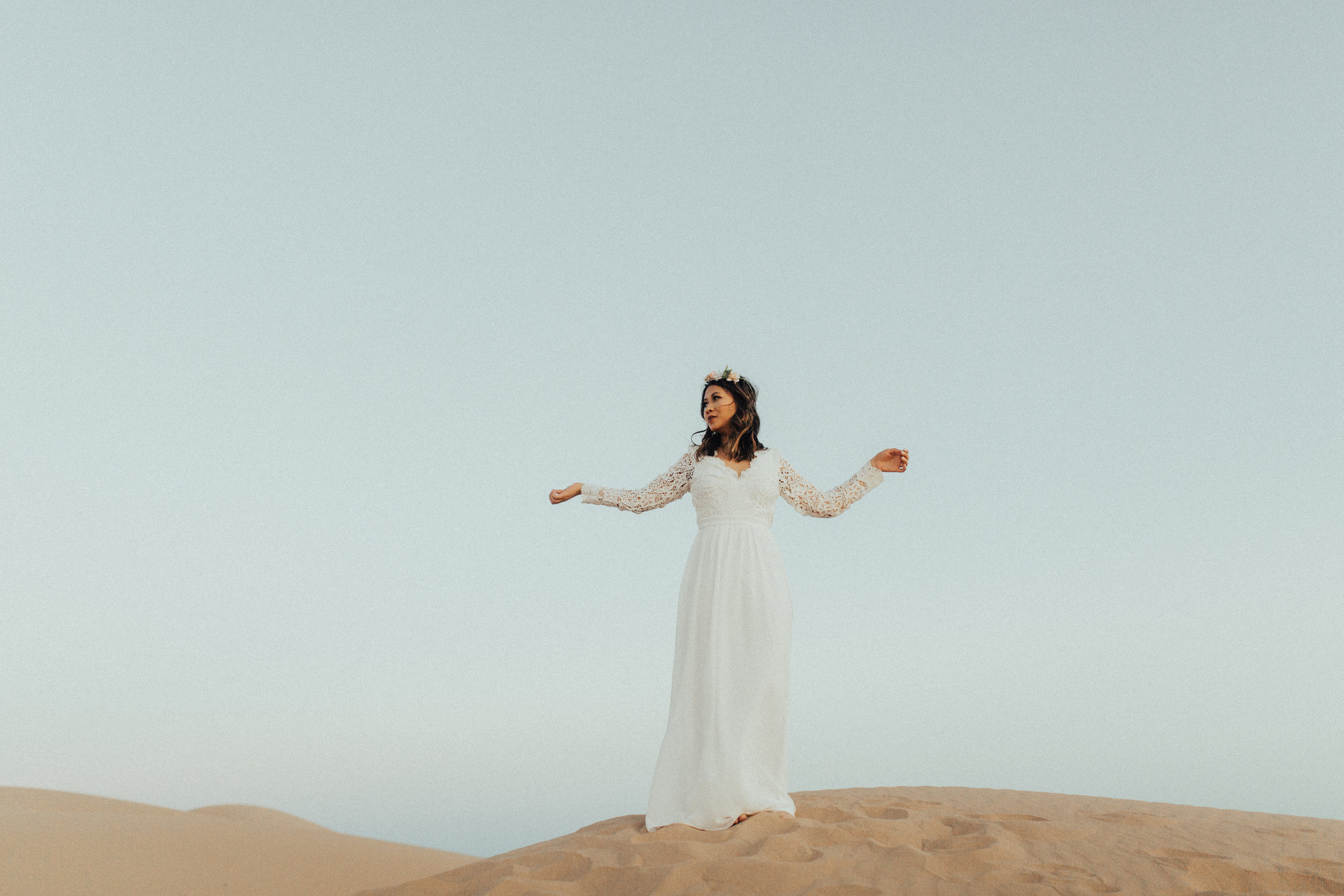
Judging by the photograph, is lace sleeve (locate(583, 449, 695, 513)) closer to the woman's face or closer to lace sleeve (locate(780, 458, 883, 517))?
the woman's face

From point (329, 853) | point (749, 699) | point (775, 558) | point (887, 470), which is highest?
point (887, 470)

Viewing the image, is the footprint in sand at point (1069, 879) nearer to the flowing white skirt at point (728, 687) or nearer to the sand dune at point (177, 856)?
the flowing white skirt at point (728, 687)

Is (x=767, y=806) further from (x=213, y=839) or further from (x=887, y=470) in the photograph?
(x=213, y=839)

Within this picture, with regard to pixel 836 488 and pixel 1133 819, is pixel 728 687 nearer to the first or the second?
pixel 836 488

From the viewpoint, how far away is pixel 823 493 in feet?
21.8

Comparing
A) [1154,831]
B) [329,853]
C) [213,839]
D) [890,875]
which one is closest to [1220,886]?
[1154,831]

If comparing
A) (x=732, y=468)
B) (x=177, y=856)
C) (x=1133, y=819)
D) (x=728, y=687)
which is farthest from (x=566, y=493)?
(x=1133, y=819)

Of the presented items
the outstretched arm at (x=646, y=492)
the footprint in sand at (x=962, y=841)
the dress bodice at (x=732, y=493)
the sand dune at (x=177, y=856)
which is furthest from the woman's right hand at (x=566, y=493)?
the footprint in sand at (x=962, y=841)

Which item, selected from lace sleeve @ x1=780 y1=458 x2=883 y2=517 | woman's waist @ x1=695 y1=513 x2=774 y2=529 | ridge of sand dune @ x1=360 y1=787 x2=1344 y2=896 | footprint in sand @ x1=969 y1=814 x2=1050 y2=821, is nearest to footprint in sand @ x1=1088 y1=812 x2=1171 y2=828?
ridge of sand dune @ x1=360 y1=787 x2=1344 y2=896

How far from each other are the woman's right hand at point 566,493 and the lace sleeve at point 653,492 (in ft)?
0.14

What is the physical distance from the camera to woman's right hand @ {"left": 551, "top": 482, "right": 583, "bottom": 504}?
256 inches

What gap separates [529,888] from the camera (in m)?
4.59

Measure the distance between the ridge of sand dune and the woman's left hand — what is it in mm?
2264

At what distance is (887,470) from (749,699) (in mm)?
2017
